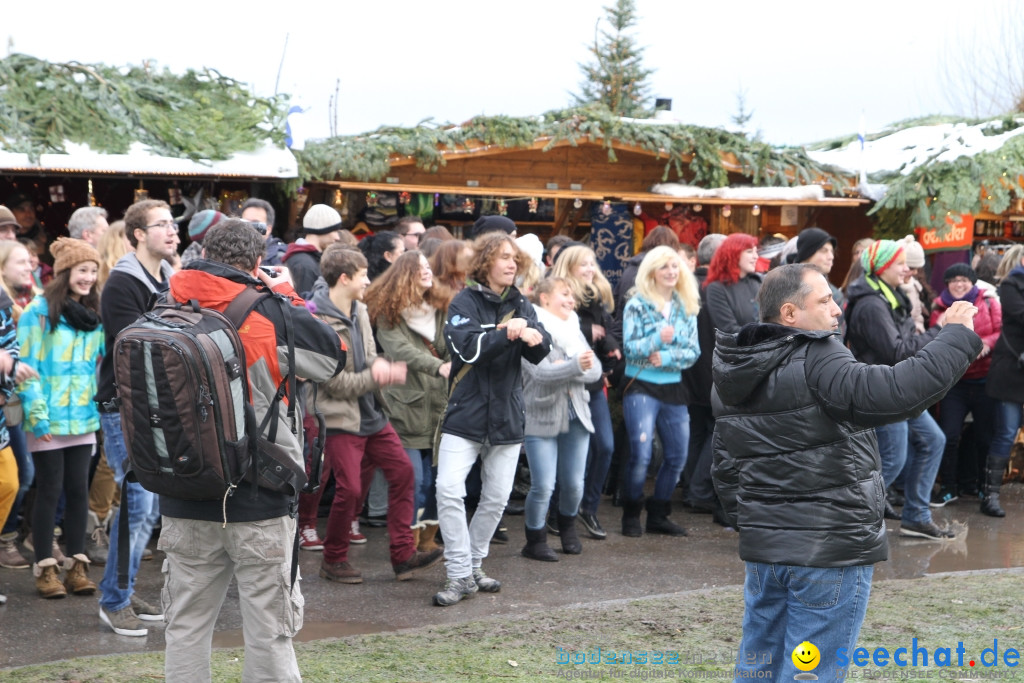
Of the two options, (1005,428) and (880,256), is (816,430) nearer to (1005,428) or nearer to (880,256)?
(880,256)

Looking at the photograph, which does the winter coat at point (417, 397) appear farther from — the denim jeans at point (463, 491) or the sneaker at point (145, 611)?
the sneaker at point (145, 611)

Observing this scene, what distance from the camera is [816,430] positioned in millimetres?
3689

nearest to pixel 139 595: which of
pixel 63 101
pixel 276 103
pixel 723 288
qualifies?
pixel 723 288

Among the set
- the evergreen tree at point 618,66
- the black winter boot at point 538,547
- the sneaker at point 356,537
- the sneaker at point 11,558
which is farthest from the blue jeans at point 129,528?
the evergreen tree at point 618,66

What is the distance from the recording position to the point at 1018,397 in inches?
357

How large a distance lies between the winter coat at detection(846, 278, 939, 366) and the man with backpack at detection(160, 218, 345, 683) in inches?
195

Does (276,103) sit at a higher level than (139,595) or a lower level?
higher

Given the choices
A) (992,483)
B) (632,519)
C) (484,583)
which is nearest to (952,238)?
(992,483)

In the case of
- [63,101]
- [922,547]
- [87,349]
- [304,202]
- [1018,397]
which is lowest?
[922,547]

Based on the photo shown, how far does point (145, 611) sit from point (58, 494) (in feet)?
3.01

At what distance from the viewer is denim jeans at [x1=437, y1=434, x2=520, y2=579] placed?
623 centimetres

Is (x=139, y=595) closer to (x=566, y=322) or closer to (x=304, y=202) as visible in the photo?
(x=566, y=322)

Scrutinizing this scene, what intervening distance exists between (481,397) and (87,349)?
222 cm

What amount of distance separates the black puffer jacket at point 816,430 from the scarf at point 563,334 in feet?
11.2
